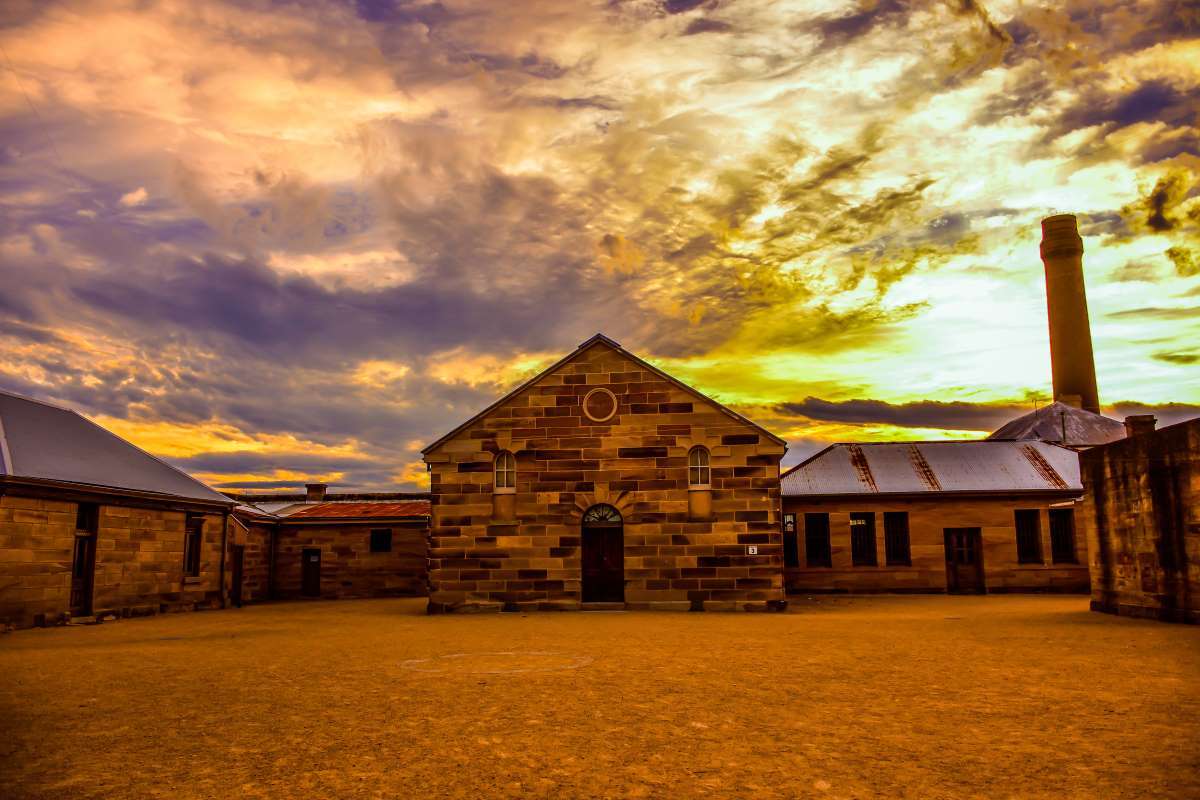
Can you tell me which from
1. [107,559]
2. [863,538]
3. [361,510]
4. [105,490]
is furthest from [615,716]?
[361,510]

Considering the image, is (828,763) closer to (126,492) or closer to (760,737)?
(760,737)

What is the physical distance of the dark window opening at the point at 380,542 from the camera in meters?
34.7

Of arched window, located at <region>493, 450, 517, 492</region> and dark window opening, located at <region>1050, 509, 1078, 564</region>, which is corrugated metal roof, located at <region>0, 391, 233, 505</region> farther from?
dark window opening, located at <region>1050, 509, 1078, 564</region>

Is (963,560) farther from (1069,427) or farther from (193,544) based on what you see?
(193,544)

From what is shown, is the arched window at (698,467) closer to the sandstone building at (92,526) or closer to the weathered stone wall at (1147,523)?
the weathered stone wall at (1147,523)

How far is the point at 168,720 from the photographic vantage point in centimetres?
815

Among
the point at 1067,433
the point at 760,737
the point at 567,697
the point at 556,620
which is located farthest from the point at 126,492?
the point at 1067,433

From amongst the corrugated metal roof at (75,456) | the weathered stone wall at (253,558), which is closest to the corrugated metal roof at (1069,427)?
the weathered stone wall at (253,558)

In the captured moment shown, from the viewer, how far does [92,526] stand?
21203mm

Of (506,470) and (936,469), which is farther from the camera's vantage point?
(936,469)

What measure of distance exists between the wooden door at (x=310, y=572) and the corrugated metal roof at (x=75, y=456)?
7.87 meters

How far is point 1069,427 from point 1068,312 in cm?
1306

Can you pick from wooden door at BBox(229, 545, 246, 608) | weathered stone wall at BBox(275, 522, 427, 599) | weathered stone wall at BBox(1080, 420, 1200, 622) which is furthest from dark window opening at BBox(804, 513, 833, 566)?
wooden door at BBox(229, 545, 246, 608)

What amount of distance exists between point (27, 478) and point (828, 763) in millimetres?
18992
